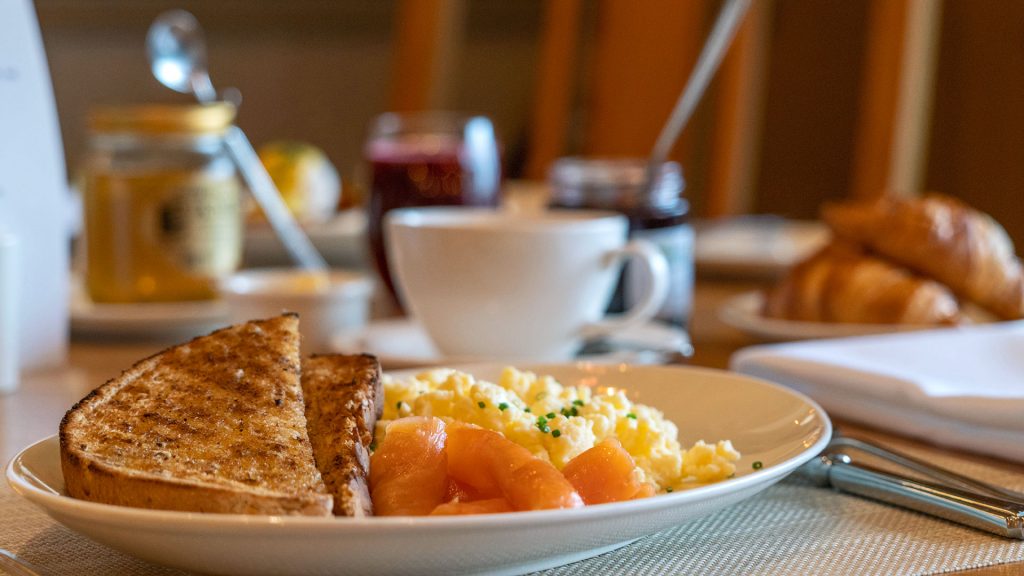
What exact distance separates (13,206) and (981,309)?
1.42 metres

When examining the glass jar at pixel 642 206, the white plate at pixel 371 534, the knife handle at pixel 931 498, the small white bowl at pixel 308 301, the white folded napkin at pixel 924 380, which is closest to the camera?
the white plate at pixel 371 534

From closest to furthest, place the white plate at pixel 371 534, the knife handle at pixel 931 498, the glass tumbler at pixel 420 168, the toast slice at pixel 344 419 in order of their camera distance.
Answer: the white plate at pixel 371 534, the toast slice at pixel 344 419, the knife handle at pixel 931 498, the glass tumbler at pixel 420 168

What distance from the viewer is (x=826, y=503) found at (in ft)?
2.94

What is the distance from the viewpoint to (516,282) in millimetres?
1418

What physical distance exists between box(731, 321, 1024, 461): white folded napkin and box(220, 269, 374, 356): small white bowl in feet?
1.95

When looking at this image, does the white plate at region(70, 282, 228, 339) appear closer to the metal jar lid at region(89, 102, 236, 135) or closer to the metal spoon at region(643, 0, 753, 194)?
the metal jar lid at region(89, 102, 236, 135)

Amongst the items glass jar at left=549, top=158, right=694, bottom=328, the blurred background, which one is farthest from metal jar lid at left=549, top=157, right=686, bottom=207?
the blurred background

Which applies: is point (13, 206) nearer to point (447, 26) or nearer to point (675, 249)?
point (675, 249)

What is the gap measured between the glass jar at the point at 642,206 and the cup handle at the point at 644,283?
6.9 inches

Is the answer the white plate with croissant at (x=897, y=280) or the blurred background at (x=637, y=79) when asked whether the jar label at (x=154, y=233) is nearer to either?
the white plate with croissant at (x=897, y=280)

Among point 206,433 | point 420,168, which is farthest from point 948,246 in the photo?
point 206,433

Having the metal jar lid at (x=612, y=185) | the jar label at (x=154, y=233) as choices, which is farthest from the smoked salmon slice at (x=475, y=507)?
the jar label at (x=154, y=233)

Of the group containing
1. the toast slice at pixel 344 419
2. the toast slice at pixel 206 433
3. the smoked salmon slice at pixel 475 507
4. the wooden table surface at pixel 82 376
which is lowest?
the wooden table surface at pixel 82 376

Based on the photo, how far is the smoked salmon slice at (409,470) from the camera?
72 centimetres
